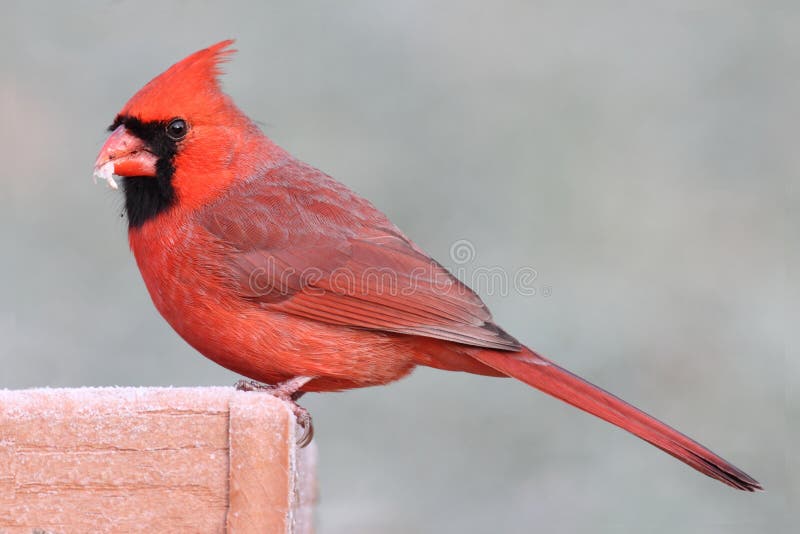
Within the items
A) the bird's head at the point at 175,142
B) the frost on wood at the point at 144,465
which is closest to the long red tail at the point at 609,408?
the bird's head at the point at 175,142

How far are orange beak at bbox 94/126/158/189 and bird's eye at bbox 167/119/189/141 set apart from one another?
0.19 feet

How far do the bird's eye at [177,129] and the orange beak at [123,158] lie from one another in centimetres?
6

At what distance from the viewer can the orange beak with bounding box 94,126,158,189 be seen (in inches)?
81.0

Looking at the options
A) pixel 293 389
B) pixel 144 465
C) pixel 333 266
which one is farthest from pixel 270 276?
pixel 144 465

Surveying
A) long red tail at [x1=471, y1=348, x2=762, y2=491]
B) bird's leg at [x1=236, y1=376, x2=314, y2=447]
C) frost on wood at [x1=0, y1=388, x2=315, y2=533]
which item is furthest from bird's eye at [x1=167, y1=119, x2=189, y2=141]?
frost on wood at [x1=0, y1=388, x2=315, y2=533]

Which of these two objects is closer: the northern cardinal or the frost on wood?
the frost on wood

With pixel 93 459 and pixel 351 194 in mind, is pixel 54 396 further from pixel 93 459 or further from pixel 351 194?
pixel 351 194

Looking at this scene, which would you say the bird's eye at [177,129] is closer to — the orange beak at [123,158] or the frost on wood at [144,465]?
the orange beak at [123,158]

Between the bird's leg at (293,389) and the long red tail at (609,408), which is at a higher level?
the long red tail at (609,408)

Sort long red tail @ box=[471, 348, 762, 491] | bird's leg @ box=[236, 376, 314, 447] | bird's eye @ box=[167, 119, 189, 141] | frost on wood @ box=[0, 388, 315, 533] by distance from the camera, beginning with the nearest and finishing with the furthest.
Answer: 1. frost on wood @ box=[0, 388, 315, 533]
2. long red tail @ box=[471, 348, 762, 491]
3. bird's leg @ box=[236, 376, 314, 447]
4. bird's eye @ box=[167, 119, 189, 141]

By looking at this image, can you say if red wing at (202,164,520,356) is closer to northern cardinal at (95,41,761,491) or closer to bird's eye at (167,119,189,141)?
northern cardinal at (95,41,761,491)

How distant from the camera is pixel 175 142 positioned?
6.97 ft

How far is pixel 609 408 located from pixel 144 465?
38.8 inches

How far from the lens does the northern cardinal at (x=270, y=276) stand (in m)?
2.03
